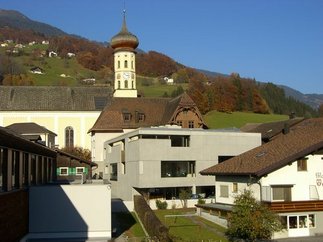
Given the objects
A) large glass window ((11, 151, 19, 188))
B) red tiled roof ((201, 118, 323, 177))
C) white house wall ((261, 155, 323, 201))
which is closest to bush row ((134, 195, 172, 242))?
red tiled roof ((201, 118, 323, 177))

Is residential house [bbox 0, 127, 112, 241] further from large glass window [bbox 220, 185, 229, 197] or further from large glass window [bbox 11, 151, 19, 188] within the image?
large glass window [bbox 220, 185, 229, 197]

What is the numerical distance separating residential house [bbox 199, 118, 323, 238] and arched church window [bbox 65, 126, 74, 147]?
49717mm

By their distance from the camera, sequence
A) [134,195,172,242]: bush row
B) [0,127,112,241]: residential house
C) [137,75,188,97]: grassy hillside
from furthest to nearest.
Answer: [137,75,188,97]: grassy hillside
[0,127,112,241]: residential house
[134,195,172,242]: bush row

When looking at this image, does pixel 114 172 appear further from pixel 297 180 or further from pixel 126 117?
pixel 297 180

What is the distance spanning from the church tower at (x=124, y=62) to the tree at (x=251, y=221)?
5775 centimetres

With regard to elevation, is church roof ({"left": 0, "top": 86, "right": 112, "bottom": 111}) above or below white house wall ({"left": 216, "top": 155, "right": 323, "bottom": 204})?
above

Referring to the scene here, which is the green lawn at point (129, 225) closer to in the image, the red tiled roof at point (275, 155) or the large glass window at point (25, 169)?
the red tiled roof at point (275, 155)

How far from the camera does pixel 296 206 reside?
3141 centimetres

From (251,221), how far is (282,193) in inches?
234

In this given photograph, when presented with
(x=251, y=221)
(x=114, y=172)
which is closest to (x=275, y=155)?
(x=251, y=221)

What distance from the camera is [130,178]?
4697 centimetres

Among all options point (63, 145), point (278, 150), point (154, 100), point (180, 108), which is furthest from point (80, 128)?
point (278, 150)

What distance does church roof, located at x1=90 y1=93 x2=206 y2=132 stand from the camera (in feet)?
223

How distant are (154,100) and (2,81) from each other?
231 ft
